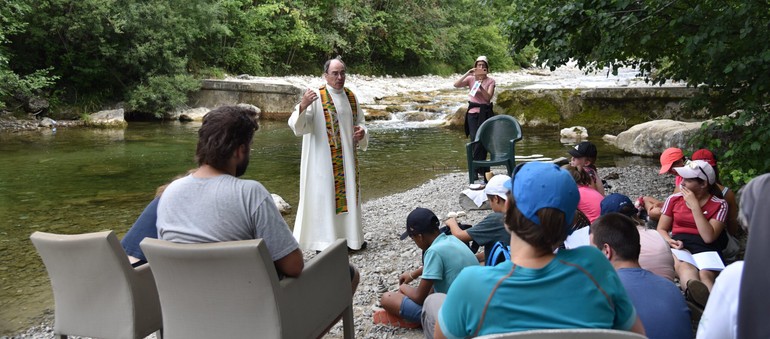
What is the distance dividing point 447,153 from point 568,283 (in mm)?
11367

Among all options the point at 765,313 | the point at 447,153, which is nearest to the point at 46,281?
the point at 765,313

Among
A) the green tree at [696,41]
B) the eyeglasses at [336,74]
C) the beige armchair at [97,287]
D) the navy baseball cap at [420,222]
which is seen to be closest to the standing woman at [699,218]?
the green tree at [696,41]

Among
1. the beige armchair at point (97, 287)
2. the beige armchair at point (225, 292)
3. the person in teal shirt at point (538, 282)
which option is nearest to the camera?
the person in teal shirt at point (538, 282)

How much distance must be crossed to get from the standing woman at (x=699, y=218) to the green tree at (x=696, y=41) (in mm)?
1158

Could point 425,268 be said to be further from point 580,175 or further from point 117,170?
point 117,170

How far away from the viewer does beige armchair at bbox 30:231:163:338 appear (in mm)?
3084

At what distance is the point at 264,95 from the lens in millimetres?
21703

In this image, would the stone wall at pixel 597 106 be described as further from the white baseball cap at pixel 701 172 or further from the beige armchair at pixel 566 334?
the beige armchair at pixel 566 334

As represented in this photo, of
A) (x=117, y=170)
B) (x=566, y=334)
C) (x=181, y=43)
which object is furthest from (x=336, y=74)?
(x=181, y=43)

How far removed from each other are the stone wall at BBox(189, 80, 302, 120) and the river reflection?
249cm

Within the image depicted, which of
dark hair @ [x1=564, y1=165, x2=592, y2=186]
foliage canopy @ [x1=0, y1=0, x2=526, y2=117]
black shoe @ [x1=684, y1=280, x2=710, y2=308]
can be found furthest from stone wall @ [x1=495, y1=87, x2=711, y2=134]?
black shoe @ [x1=684, y1=280, x2=710, y2=308]

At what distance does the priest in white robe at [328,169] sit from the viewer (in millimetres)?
5707

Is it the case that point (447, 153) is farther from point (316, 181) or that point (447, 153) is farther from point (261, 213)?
point (261, 213)

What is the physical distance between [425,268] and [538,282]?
158 centimetres
